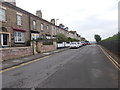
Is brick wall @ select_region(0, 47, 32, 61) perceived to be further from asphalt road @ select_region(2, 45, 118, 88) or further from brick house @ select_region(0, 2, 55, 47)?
brick house @ select_region(0, 2, 55, 47)

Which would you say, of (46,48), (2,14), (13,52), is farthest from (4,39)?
(46,48)

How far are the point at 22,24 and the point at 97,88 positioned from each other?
1845 centimetres

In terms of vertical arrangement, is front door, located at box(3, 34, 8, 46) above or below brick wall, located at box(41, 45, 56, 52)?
above

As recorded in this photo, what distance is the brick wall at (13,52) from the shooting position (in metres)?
10.2

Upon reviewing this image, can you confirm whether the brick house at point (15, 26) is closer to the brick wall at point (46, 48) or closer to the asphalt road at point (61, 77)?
the brick wall at point (46, 48)

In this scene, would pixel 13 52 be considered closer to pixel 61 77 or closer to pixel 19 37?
pixel 19 37

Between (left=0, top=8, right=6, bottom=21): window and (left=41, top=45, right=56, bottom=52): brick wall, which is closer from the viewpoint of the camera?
(left=0, top=8, right=6, bottom=21): window

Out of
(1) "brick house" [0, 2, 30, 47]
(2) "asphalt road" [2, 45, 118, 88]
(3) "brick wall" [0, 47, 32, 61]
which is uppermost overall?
(1) "brick house" [0, 2, 30, 47]

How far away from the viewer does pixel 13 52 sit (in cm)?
1136

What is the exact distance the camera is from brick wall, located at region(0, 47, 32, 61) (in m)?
10.2

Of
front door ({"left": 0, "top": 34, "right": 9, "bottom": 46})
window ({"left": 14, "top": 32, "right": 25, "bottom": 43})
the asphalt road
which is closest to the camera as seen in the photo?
the asphalt road

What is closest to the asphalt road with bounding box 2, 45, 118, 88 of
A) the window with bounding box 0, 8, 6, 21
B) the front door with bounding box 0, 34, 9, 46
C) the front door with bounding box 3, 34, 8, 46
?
the front door with bounding box 0, 34, 9, 46

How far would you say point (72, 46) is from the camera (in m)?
28.5

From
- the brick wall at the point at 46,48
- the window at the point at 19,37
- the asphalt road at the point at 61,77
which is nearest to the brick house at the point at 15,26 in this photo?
the window at the point at 19,37
